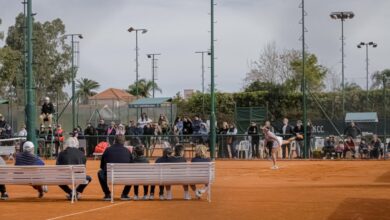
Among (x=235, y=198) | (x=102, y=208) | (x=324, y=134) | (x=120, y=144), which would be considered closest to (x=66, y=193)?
(x=120, y=144)

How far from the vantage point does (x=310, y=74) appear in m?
67.2

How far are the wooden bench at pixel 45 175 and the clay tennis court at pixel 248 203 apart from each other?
1.43 ft

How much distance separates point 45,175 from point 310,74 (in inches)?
2076

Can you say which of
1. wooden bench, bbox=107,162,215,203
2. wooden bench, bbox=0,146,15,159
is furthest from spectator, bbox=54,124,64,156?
wooden bench, bbox=107,162,215,203

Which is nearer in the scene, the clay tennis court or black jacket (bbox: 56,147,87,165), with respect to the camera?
the clay tennis court

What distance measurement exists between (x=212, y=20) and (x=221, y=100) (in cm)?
2949

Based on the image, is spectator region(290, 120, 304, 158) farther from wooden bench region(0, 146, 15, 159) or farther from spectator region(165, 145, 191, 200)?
spectator region(165, 145, 191, 200)

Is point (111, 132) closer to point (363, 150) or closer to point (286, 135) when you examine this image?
point (286, 135)

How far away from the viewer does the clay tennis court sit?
13484mm

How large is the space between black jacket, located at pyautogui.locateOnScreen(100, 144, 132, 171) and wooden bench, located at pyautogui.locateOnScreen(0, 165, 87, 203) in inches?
Answer: 28.8

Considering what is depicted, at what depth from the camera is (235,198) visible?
16.4 metres

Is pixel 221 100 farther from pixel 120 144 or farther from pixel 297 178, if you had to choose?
pixel 120 144

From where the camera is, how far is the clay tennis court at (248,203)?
1348 centimetres

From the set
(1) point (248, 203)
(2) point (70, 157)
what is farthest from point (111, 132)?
(1) point (248, 203)
